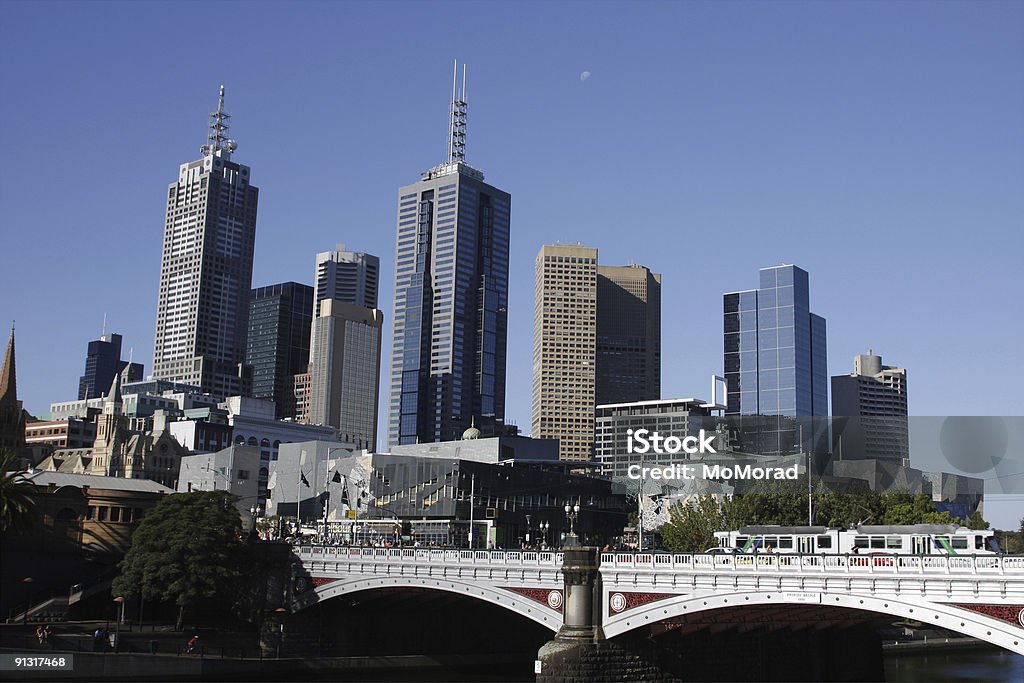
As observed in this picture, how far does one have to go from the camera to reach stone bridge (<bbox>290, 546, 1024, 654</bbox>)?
59.8 metres

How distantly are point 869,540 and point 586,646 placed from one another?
19386 mm

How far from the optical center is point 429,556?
87000 millimetres

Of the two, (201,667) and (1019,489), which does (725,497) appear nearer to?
(1019,489)

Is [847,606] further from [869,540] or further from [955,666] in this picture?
[955,666]

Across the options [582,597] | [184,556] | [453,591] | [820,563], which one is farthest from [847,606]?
[184,556]

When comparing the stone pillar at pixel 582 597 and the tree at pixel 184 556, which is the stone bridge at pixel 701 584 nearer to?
the stone pillar at pixel 582 597

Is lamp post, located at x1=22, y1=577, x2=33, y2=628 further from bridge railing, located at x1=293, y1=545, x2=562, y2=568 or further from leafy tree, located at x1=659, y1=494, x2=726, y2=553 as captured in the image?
leafy tree, located at x1=659, y1=494, x2=726, y2=553

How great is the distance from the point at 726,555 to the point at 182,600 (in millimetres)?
49025

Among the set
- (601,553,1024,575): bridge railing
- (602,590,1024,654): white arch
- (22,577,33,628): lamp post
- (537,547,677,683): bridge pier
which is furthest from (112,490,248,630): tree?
(602,590,1024,654): white arch

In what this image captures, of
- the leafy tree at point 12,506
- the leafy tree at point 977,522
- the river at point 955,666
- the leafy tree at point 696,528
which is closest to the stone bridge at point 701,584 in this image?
the leafy tree at point 12,506

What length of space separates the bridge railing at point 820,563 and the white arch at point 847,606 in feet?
5.03

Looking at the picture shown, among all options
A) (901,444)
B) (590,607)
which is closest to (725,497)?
(901,444)

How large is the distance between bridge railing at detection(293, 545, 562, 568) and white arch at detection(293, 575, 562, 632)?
150 cm

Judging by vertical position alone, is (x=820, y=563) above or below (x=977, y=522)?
below
